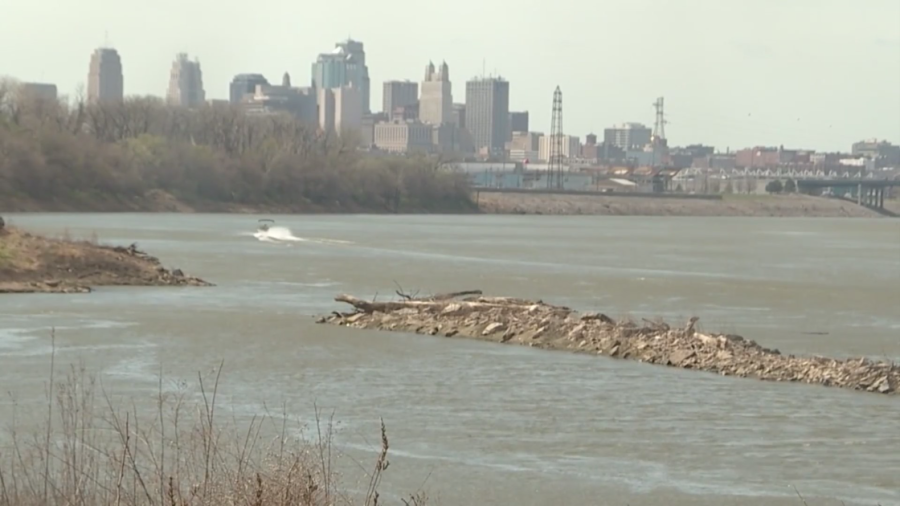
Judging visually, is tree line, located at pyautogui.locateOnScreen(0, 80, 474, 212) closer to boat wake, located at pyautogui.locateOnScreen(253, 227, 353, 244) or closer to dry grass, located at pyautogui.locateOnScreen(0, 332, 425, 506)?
boat wake, located at pyautogui.locateOnScreen(253, 227, 353, 244)

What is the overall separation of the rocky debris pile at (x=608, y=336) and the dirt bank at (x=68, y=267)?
341 inches

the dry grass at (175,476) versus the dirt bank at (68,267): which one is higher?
the dry grass at (175,476)

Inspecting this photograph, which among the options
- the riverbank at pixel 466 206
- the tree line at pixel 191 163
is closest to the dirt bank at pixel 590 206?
the riverbank at pixel 466 206

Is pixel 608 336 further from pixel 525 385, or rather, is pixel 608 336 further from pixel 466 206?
pixel 466 206

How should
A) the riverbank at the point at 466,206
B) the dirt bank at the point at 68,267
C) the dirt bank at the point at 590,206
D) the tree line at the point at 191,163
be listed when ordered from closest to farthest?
the dirt bank at the point at 68,267
the tree line at the point at 191,163
the riverbank at the point at 466,206
the dirt bank at the point at 590,206

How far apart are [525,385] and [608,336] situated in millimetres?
5018

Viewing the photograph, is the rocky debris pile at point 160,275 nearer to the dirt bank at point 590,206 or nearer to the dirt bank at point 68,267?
the dirt bank at point 68,267

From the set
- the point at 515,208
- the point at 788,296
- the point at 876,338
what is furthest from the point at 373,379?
the point at 515,208

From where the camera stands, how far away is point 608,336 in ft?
91.5

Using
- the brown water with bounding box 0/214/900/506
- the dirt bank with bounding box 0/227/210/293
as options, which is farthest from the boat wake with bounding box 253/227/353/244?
the dirt bank with bounding box 0/227/210/293

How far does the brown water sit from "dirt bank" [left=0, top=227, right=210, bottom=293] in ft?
3.54

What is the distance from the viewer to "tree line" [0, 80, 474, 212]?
114 metres

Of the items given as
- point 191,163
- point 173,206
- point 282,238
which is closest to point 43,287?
point 282,238

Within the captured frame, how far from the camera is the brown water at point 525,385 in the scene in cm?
1653
